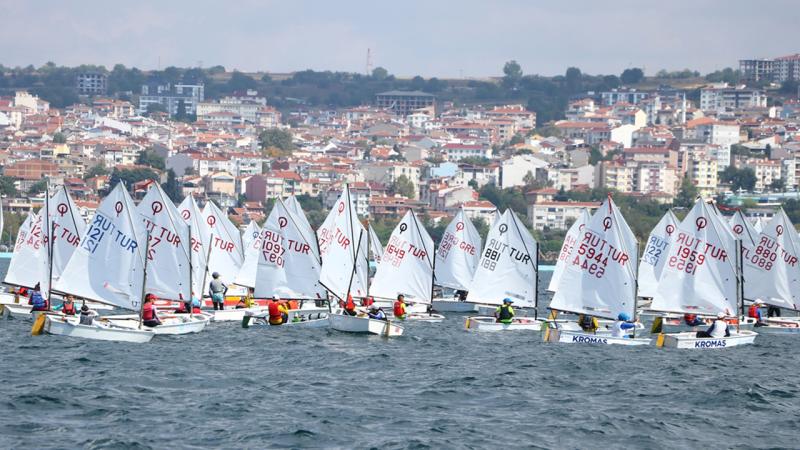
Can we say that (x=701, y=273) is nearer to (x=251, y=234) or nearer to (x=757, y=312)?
(x=757, y=312)

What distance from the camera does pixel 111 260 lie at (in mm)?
47969

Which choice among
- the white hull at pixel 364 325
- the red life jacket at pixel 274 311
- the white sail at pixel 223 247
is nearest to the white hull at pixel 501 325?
the white hull at pixel 364 325

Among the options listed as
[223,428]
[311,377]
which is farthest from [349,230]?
[223,428]

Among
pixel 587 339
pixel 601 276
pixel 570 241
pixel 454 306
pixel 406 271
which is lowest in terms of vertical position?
pixel 454 306

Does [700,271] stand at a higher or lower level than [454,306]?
higher

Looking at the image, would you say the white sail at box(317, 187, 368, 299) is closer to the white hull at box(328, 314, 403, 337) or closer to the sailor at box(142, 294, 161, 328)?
the white hull at box(328, 314, 403, 337)

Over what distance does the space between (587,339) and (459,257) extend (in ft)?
70.7

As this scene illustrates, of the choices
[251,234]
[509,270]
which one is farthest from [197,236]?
[509,270]

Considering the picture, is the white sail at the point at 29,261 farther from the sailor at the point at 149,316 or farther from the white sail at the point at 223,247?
the sailor at the point at 149,316

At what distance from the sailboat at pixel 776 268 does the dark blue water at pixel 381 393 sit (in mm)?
9521

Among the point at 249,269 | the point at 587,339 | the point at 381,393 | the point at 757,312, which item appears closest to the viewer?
the point at 381,393

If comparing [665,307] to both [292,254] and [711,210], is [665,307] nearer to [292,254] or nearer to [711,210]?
[711,210]

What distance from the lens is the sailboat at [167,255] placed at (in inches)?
1992

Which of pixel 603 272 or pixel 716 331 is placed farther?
pixel 603 272
